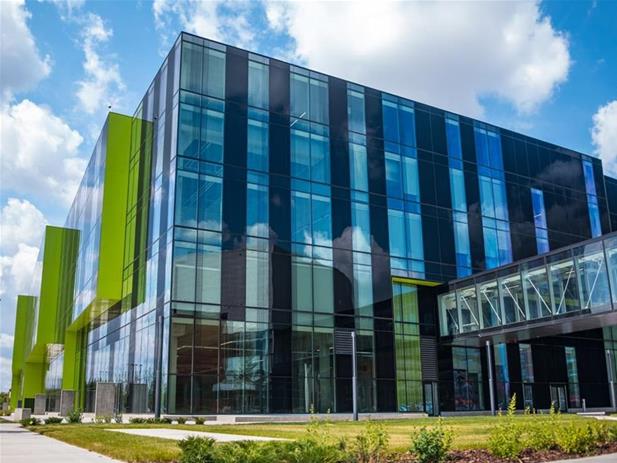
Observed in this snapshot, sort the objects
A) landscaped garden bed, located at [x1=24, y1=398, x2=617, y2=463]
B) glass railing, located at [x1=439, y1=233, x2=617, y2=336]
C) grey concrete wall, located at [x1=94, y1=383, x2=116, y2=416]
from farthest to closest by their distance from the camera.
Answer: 1. grey concrete wall, located at [x1=94, y1=383, x2=116, y2=416]
2. glass railing, located at [x1=439, y1=233, x2=617, y2=336]
3. landscaped garden bed, located at [x1=24, y1=398, x2=617, y2=463]

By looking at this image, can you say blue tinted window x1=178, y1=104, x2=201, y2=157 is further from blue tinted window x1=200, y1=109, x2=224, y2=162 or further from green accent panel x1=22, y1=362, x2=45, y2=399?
green accent panel x1=22, y1=362, x2=45, y2=399

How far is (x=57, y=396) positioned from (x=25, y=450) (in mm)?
53002

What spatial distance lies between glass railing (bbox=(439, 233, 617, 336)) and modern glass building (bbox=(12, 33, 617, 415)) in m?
0.11

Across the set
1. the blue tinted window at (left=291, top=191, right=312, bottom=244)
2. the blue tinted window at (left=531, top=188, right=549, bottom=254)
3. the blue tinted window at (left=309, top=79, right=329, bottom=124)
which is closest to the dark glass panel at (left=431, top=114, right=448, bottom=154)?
the blue tinted window at (left=309, top=79, right=329, bottom=124)

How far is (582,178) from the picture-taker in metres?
54.5

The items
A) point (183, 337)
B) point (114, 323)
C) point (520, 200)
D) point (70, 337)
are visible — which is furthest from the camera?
point (70, 337)

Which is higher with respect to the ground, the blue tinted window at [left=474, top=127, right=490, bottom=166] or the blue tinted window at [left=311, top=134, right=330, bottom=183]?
the blue tinted window at [left=474, top=127, right=490, bottom=166]

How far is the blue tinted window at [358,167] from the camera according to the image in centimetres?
4131

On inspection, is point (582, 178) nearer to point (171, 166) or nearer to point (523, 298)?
point (523, 298)

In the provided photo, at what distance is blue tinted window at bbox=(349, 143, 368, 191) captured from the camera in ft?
136

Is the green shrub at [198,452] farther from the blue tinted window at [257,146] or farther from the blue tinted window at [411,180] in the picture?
the blue tinted window at [411,180]

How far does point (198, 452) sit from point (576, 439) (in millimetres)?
8375

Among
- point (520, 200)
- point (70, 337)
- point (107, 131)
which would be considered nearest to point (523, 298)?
point (520, 200)

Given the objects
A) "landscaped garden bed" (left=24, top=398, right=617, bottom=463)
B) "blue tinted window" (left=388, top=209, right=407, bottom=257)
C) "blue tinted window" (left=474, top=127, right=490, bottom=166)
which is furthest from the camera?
"blue tinted window" (left=474, top=127, right=490, bottom=166)
